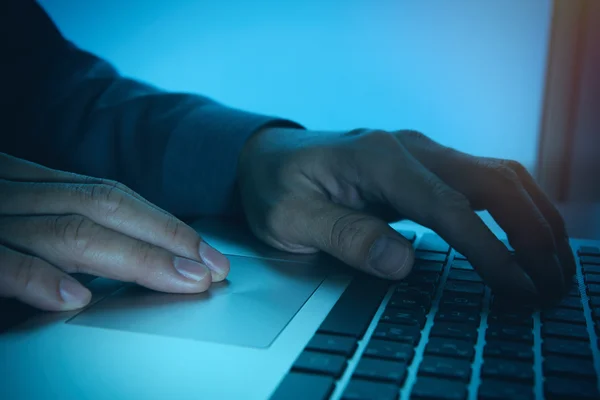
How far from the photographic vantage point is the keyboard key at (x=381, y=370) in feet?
1.18

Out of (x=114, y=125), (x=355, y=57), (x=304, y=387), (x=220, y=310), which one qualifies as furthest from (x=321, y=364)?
(x=355, y=57)

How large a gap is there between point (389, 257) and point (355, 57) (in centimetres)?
63

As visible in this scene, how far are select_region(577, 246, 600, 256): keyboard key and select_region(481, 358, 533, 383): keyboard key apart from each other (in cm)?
32

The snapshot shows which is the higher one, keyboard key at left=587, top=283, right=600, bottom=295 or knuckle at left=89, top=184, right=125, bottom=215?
Result: knuckle at left=89, top=184, right=125, bottom=215

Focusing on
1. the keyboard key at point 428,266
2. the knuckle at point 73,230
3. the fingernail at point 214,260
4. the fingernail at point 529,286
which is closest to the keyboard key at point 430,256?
the keyboard key at point 428,266

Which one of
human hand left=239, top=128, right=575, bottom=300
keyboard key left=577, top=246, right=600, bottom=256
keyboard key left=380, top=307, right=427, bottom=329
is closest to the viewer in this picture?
keyboard key left=380, top=307, right=427, bottom=329

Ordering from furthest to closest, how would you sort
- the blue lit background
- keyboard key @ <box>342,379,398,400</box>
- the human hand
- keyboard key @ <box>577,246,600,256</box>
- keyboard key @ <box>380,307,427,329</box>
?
the blue lit background < keyboard key @ <box>577,246,600,256</box> < the human hand < keyboard key @ <box>380,307,427,329</box> < keyboard key @ <box>342,379,398,400</box>

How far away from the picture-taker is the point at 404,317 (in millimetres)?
456

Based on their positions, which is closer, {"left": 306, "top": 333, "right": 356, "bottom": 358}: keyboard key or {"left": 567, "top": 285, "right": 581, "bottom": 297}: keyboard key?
{"left": 306, "top": 333, "right": 356, "bottom": 358}: keyboard key

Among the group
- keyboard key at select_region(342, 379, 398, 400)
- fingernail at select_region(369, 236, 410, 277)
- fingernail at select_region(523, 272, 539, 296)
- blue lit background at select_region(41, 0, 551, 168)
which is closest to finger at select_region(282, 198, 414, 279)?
fingernail at select_region(369, 236, 410, 277)

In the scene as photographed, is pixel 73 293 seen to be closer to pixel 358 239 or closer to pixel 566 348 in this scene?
pixel 358 239

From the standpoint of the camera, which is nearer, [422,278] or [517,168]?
[422,278]

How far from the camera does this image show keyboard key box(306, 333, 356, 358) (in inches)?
15.6

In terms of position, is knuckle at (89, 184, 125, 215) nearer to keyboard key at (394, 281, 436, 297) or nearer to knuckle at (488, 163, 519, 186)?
keyboard key at (394, 281, 436, 297)
